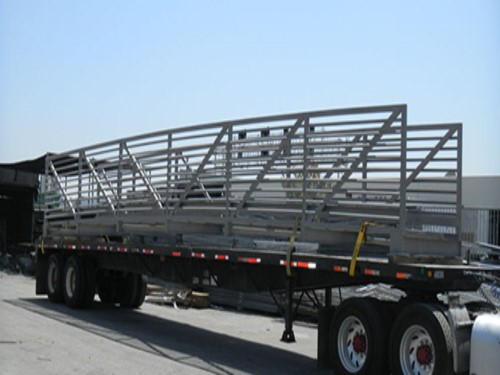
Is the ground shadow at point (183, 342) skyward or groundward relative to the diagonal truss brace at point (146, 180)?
groundward

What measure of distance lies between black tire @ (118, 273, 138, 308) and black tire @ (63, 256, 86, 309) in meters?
1.19

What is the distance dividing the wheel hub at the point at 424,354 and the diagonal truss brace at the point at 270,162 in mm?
3643

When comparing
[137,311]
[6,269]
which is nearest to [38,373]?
[137,311]

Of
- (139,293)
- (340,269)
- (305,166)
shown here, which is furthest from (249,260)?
(139,293)

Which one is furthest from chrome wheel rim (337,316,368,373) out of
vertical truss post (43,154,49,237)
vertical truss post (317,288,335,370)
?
vertical truss post (43,154,49,237)

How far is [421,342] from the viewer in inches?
307

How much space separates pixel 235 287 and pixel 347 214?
267 centimetres

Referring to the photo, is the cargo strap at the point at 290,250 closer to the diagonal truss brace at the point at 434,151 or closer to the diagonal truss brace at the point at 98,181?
the diagonal truss brace at the point at 434,151

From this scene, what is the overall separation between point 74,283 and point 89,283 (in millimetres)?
412

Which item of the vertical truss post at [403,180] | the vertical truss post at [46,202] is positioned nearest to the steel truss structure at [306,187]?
the vertical truss post at [403,180]

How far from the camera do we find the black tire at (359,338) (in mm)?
8203

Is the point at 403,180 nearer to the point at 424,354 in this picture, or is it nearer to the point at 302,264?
the point at 302,264

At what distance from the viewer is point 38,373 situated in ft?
28.0

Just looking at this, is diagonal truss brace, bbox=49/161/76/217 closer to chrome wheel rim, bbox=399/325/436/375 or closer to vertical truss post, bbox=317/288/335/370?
vertical truss post, bbox=317/288/335/370
